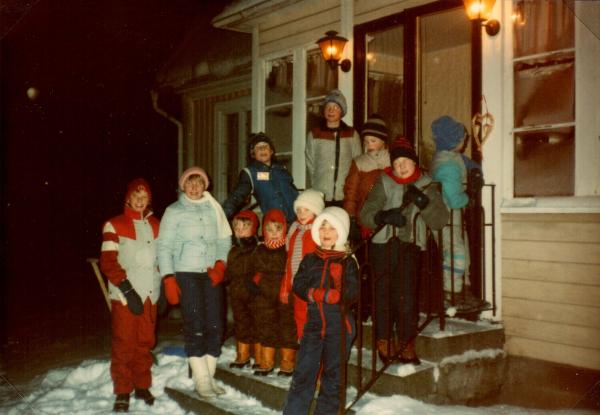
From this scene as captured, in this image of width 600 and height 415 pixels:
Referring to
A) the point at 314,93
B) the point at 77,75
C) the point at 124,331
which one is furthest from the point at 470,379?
the point at 77,75

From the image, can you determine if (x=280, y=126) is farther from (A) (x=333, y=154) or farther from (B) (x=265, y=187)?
(B) (x=265, y=187)

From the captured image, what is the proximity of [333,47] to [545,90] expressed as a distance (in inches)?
101

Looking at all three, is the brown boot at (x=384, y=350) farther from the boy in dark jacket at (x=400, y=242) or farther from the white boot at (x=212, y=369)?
the white boot at (x=212, y=369)

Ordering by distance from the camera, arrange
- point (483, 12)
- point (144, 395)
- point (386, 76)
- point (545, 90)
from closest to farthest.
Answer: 1. point (144, 395)
2. point (545, 90)
3. point (483, 12)
4. point (386, 76)

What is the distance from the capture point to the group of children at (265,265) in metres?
4.18

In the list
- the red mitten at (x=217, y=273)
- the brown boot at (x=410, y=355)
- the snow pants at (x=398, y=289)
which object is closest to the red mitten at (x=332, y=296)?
the snow pants at (x=398, y=289)

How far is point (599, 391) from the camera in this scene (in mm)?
4500

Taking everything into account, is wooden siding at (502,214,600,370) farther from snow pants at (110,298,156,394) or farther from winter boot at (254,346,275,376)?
snow pants at (110,298,156,394)

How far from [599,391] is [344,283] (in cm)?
235

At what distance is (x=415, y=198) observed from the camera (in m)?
4.17

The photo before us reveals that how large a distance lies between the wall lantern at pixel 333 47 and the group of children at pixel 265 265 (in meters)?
2.00

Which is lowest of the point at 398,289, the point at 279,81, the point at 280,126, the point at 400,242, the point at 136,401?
the point at 136,401

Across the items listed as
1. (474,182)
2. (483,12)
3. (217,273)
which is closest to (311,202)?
(217,273)

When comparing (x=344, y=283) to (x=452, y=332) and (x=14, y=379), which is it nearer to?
(x=452, y=332)
